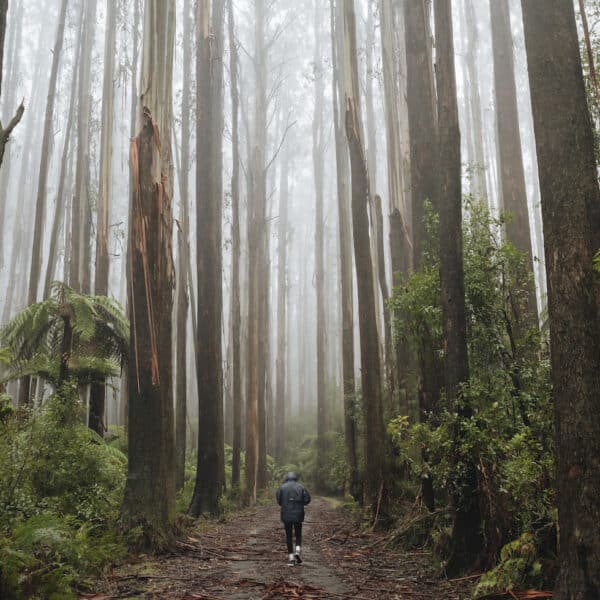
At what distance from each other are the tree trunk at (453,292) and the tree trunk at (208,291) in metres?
6.51

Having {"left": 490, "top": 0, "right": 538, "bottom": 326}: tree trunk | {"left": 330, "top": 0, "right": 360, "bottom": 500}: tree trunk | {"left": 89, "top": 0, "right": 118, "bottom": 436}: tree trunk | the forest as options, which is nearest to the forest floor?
the forest

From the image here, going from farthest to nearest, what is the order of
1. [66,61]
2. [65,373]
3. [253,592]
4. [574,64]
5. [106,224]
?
1. [66,61]
2. [106,224]
3. [65,373]
4. [253,592]
5. [574,64]

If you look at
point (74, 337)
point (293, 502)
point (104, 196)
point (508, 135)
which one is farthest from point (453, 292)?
point (104, 196)

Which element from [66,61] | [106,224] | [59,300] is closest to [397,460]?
[59,300]

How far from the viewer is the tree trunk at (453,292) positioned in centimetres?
648

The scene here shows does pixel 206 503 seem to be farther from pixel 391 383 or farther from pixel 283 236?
pixel 283 236

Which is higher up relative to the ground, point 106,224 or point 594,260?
point 106,224

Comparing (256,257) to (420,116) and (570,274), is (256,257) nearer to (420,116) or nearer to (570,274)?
(420,116)

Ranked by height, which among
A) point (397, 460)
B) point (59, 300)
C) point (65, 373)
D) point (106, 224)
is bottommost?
point (397, 460)

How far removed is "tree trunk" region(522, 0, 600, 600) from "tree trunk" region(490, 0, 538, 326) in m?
6.46

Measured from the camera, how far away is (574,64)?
4941 millimetres

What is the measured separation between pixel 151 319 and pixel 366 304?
5.17 meters

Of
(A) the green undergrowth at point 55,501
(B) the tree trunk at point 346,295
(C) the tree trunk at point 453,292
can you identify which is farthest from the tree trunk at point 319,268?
(C) the tree trunk at point 453,292

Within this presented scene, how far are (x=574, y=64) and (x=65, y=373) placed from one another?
7933 millimetres
